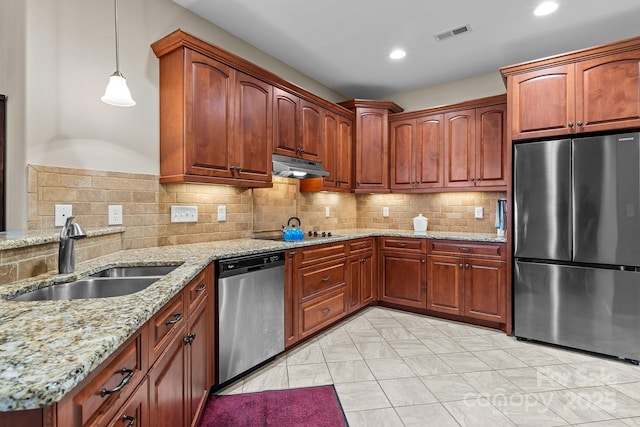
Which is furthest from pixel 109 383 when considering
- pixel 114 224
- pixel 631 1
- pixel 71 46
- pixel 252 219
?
pixel 631 1

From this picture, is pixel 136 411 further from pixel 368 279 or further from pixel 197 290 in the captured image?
pixel 368 279

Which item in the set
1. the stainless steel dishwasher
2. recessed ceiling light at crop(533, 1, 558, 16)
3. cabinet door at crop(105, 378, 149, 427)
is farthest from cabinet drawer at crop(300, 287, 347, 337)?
recessed ceiling light at crop(533, 1, 558, 16)

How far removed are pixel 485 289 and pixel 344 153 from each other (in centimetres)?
208

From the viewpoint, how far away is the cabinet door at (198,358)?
1.57 meters

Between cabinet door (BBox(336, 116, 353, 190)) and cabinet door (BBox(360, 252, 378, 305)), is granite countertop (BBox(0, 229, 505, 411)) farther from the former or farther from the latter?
cabinet door (BBox(336, 116, 353, 190))

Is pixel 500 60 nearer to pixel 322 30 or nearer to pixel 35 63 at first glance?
pixel 322 30

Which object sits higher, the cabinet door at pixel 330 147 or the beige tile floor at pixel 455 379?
the cabinet door at pixel 330 147

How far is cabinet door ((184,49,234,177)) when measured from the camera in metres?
2.31

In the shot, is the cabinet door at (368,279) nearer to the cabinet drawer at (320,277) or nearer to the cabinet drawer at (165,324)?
the cabinet drawer at (320,277)

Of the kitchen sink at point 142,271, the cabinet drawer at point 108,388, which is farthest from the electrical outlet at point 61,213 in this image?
the cabinet drawer at point 108,388

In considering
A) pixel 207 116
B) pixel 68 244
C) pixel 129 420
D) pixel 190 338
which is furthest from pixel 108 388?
pixel 207 116

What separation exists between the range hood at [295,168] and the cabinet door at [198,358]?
4.67 feet

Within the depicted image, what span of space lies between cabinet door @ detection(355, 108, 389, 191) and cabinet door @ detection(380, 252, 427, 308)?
90 cm

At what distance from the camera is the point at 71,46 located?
1973 millimetres
